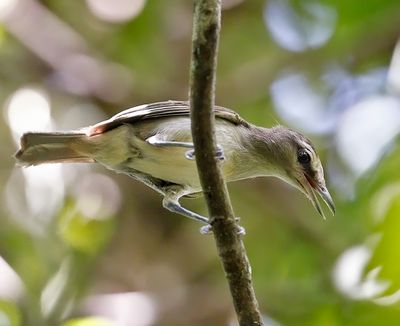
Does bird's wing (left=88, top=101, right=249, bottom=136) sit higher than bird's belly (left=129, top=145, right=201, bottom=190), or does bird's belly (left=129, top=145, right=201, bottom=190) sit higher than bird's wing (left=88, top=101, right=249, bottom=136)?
bird's wing (left=88, top=101, right=249, bottom=136)

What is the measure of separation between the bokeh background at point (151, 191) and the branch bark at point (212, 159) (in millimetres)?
1976

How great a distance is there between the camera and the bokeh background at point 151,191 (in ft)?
20.0

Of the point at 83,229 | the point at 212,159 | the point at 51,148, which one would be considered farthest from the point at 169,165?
the point at 83,229

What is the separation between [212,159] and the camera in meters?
3.41

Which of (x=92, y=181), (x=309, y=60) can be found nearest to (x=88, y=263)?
(x=92, y=181)

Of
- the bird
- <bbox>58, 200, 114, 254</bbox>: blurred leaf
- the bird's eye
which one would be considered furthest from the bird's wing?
<bbox>58, 200, 114, 254</bbox>: blurred leaf

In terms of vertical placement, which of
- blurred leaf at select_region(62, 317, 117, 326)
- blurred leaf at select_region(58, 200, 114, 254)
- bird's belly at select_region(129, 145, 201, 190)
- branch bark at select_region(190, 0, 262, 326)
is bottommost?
branch bark at select_region(190, 0, 262, 326)

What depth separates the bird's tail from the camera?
4.66m

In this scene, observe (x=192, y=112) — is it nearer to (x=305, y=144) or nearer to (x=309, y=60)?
(x=305, y=144)

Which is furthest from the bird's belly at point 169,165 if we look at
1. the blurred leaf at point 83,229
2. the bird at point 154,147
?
the blurred leaf at point 83,229

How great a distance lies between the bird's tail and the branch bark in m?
1.46

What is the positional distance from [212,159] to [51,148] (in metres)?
1.61

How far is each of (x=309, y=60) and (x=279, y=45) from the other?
20.4 inches

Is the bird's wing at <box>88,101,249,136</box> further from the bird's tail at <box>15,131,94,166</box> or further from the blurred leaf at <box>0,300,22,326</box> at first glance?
the blurred leaf at <box>0,300,22,326</box>
